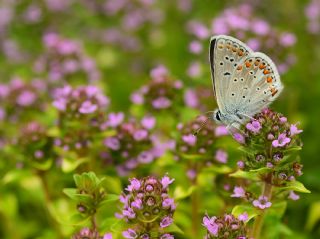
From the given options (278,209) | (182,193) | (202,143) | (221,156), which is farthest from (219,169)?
(278,209)

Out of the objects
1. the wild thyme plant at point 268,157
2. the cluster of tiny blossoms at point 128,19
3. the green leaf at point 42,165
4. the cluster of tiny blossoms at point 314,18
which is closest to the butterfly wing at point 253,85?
the wild thyme plant at point 268,157

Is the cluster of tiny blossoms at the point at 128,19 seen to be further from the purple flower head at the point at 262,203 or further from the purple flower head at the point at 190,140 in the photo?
the purple flower head at the point at 262,203

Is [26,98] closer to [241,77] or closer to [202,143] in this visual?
[202,143]

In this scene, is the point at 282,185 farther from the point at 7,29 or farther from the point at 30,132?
the point at 7,29

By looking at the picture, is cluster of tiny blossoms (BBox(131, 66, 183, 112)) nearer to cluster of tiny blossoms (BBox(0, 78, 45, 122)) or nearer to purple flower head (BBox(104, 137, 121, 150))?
purple flower head (BBox(104, 137, 121, 150))

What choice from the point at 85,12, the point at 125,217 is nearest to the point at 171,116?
the point at 125,217

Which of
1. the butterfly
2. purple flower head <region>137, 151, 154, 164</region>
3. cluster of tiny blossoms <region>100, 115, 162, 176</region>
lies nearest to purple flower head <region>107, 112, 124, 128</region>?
cluster of tiny blossoms <region>100, 115, 162, 176</region>
